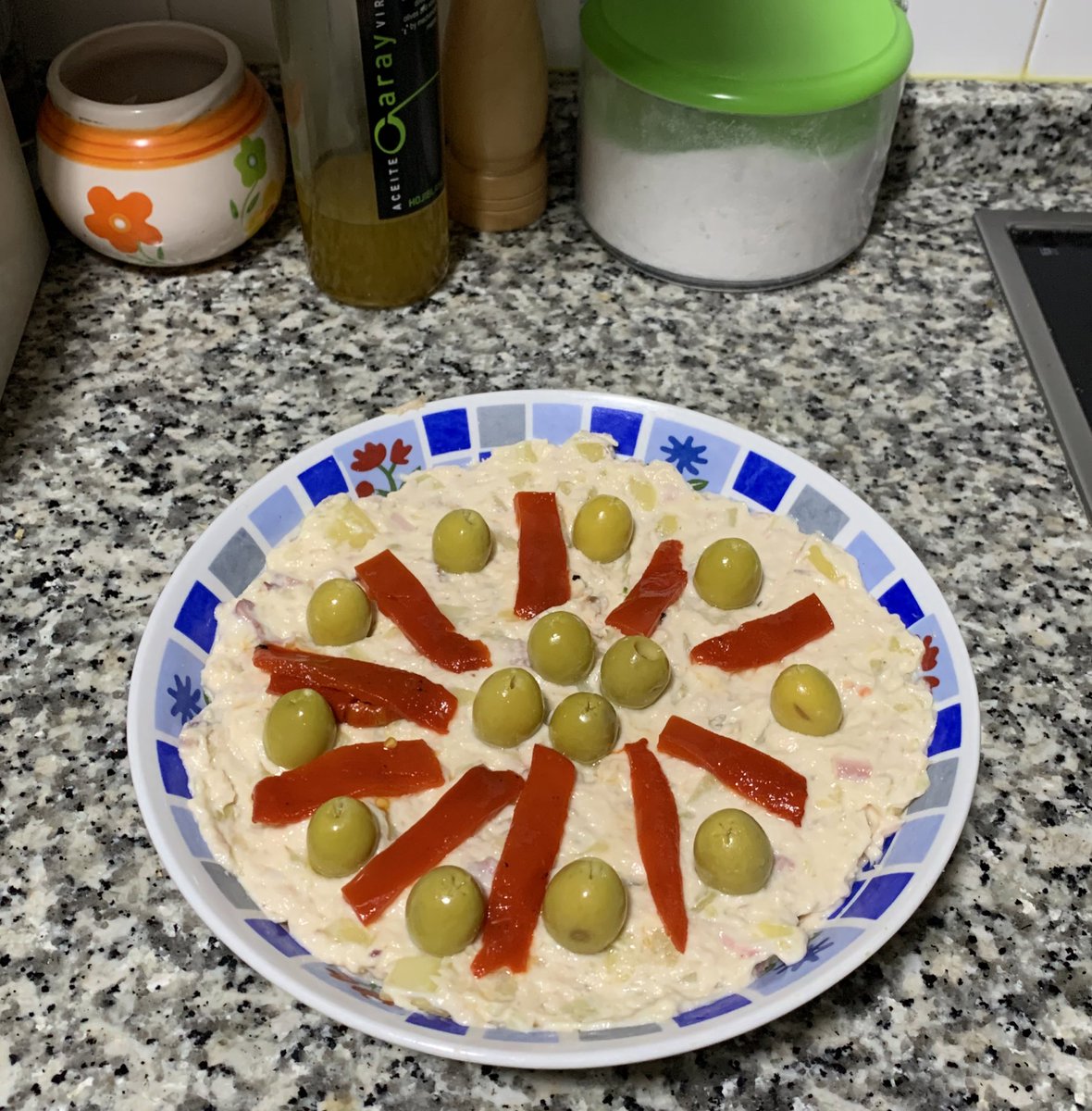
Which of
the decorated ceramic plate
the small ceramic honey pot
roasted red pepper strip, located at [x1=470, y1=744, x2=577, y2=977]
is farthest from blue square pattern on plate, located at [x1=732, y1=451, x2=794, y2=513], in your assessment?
the small ceramic honey pot

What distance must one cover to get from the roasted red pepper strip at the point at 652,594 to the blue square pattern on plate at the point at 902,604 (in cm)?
17

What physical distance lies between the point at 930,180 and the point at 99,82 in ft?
3.47

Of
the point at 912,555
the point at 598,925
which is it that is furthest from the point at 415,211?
the point at 598,925

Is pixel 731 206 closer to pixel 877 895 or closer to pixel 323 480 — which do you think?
pixel 323 480

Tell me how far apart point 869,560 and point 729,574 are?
124 millimetres

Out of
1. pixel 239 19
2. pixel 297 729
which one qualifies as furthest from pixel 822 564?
pixel 239 19

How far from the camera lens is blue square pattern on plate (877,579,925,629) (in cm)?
94

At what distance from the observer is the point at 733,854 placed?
2.60 feet

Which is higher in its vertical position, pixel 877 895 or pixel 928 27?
pixel 928 27

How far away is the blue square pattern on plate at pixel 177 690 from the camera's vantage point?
0.86 m

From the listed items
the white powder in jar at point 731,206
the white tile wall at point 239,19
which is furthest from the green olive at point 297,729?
the white tile wall at point 239,19

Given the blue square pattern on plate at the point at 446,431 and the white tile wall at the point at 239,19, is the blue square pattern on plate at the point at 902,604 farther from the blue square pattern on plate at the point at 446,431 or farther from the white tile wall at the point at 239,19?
the white tile wall at the point at 239,19

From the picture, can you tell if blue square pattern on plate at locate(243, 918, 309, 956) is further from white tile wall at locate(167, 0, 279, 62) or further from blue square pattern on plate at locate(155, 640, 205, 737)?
white tile wall at locate(167, 0, 279, 62)

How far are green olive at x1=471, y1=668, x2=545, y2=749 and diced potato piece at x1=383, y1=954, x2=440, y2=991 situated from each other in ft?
0.60
